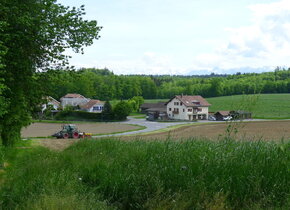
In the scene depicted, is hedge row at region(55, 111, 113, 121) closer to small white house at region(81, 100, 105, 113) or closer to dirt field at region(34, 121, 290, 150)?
small white house at region(81, 100, 105, 113)

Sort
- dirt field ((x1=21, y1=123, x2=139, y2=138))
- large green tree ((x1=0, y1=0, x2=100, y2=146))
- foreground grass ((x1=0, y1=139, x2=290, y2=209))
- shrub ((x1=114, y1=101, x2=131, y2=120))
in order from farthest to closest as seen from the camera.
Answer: shrub ((x1=114, y1=101, x2=131, y2=120)), dirt field ((x1=21, y1=123, x2=139, y2=138)), large green tree ((x1=0, y1=0, x2=100, y2=146)), foreground grass ((x1=0, y1=139, x2=290, y2=209))

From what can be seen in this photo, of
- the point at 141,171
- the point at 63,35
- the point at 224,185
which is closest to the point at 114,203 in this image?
the point at 141,171

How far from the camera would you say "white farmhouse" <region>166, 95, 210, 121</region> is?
252 ft

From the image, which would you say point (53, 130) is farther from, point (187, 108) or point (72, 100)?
point (72, 100)

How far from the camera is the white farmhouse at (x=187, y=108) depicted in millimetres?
76812

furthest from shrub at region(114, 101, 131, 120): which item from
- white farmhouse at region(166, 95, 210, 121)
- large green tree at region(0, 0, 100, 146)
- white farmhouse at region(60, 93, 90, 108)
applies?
large green tree at region(0, 0, 100, 146)

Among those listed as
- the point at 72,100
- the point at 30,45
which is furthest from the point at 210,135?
the point at 72,100

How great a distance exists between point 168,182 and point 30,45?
357 inches

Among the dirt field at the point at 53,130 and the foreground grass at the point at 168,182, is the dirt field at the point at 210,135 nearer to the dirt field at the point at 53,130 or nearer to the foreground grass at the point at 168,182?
the foreground grass at the point at 168,182

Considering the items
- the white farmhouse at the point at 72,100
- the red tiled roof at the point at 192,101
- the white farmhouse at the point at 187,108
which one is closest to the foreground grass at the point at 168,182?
the white farmhouse at the point at 187,108

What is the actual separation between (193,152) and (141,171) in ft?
5.22

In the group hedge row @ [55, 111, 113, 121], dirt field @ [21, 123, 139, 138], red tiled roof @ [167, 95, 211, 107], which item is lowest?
dirt field @ [21, 123, 139, 138]

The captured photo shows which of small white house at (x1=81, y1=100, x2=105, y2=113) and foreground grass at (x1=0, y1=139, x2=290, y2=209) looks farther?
small white house at (x1=81, y1=100, x2=105, y2=113)

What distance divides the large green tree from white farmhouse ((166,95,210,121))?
63648mm
